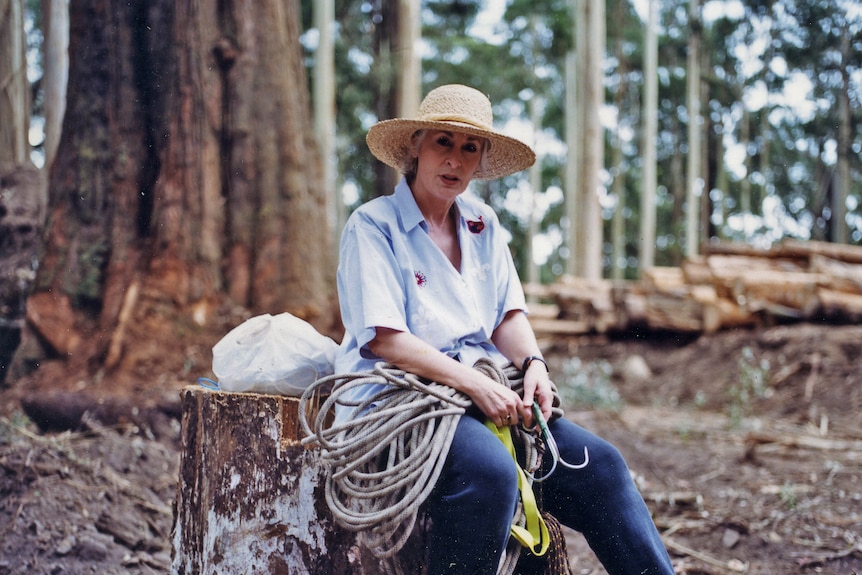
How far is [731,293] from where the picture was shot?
9484 mm

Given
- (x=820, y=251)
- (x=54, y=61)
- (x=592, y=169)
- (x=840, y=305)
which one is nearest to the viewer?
(x=54, y=61)

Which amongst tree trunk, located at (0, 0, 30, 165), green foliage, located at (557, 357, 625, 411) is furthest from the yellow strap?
tree trunk, located at (0, 0, 30, 165)

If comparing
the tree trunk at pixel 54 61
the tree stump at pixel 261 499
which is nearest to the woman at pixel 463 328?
the tree stump at pixel 261 499

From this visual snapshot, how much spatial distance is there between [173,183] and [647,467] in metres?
3.92

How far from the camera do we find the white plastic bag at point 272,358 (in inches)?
102

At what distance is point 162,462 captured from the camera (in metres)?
4.31

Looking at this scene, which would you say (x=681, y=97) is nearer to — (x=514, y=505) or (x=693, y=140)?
(x=693, y=140)

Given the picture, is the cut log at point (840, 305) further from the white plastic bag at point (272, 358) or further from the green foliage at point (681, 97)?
the green foliage at point (681, 97)

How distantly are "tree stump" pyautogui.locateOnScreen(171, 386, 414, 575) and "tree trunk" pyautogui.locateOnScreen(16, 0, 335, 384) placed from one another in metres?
2.74

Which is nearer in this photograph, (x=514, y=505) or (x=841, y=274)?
(x=514, y=505)

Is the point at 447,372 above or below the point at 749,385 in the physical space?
above

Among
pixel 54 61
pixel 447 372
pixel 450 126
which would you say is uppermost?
pixel 54 61

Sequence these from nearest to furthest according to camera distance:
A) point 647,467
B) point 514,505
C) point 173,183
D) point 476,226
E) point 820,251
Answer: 1. point 514,505
2. point 476,226
3. point 173,183
4. point 647,467
5. point 820,251

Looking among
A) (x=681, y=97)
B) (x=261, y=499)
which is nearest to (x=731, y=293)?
(x=261, y=499)
